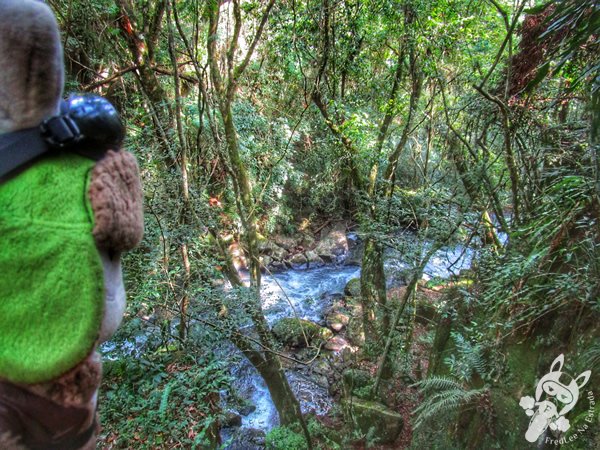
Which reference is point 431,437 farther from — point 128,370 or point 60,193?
point 60,193

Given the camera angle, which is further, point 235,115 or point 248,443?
point 235,115

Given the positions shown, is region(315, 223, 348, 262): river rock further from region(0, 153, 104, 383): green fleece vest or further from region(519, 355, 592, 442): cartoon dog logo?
region(0, 153, 104, 383): green fleece vest

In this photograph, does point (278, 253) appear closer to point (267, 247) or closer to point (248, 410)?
point (267, 247)

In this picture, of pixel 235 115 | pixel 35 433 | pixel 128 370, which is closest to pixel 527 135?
pixel 235 115

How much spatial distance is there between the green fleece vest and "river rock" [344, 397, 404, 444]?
4545 millimetres

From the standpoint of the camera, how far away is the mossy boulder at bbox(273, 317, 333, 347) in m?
6.70

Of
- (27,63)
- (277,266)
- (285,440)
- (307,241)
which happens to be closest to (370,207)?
(285,440)

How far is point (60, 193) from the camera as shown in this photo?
0.89 m

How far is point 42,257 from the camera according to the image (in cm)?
87

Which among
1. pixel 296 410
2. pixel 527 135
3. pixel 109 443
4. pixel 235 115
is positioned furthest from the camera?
pixel 235 115

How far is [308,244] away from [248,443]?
274 inches

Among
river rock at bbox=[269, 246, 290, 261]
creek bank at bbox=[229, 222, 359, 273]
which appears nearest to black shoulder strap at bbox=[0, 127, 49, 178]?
creek bank at bbox=[229, 222, 359, 273]

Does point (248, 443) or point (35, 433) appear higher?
point (35, 433)

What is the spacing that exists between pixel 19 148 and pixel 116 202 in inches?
10.4
